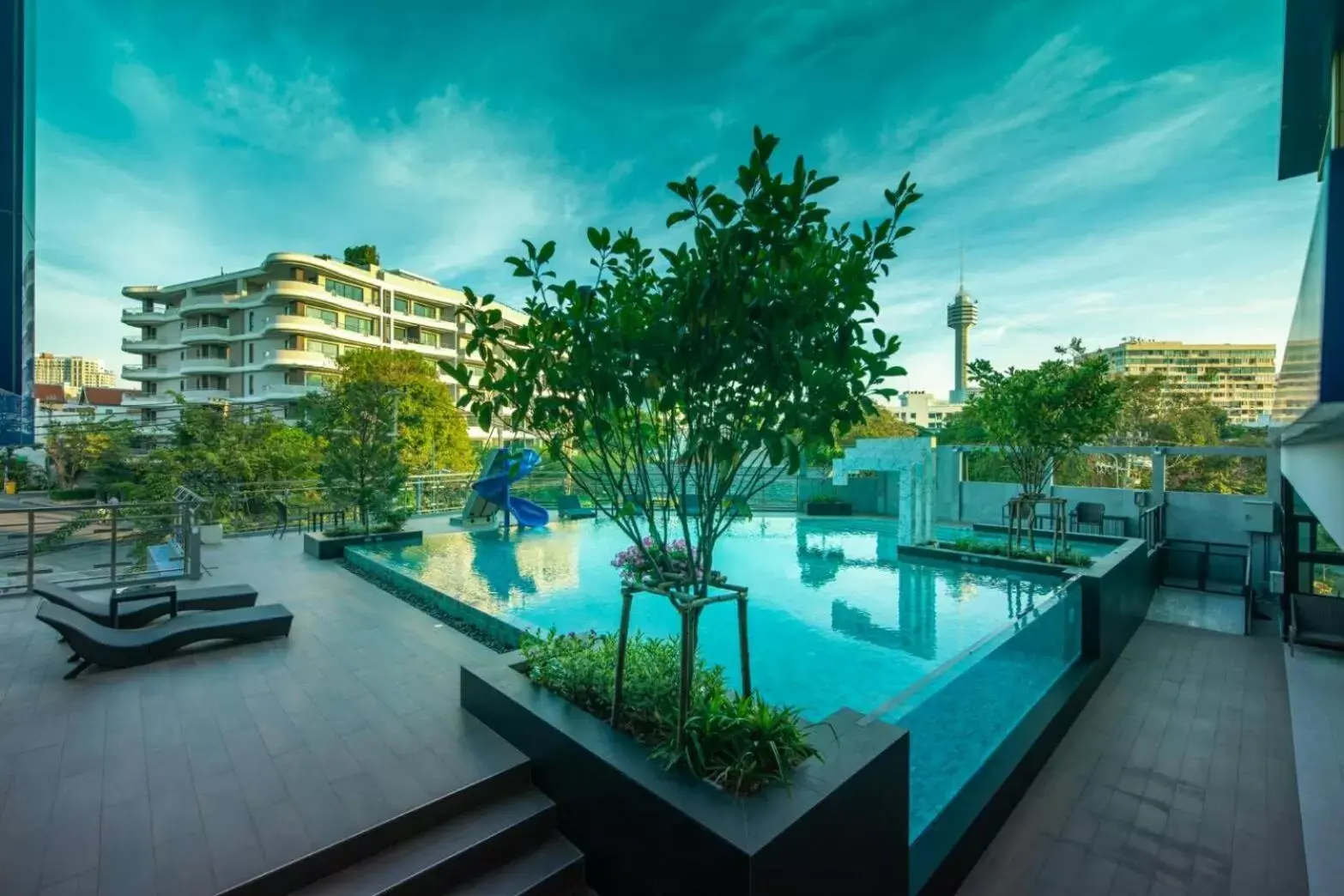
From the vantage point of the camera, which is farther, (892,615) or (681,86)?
(681,86)

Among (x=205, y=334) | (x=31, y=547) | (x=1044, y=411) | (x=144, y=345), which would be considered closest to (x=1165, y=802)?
(x=1044, y=411)

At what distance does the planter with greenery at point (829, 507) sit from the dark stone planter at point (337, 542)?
471 inches

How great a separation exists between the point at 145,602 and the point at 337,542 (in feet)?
15.9

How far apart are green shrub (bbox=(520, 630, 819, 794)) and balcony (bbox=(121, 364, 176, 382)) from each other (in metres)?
54.6

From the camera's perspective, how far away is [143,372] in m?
44.5

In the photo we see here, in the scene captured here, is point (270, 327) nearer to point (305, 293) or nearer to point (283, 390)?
point (305, 293)

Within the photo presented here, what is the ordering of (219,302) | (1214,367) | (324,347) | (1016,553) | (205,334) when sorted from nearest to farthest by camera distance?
(1016,553) < (1214,367) < (324,347) < (219,302) < (205,334)

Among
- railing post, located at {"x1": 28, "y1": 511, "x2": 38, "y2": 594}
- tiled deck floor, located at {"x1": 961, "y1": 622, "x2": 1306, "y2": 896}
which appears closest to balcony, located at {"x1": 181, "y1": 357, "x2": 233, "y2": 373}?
railing post, located at {"x1": 28, "y1": 511, "x2": 38, "y2": 594}

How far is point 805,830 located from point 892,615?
668 cm

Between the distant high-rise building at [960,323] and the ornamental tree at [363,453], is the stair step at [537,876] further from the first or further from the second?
the distant high-rise building at [960,323]

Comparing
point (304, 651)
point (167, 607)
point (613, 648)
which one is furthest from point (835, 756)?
point (167, 607)

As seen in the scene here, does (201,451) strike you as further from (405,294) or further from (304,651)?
(405,294)

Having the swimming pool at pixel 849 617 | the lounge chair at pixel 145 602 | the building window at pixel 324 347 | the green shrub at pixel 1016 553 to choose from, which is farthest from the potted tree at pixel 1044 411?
the building window at pixel 324 347

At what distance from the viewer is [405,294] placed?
4506 centimetres
